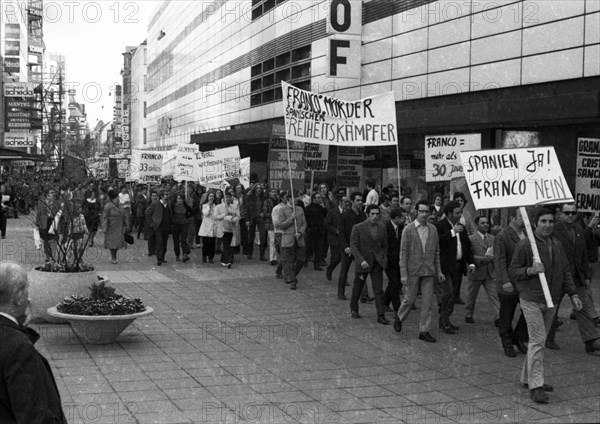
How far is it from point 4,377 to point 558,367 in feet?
23.6

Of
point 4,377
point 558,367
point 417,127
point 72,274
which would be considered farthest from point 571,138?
point 4,377

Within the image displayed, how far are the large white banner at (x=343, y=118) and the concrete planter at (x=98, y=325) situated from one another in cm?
719

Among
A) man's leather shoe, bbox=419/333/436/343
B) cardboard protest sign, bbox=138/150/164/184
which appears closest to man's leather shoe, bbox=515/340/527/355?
man's leather shoe, bbox=419/333/436/343

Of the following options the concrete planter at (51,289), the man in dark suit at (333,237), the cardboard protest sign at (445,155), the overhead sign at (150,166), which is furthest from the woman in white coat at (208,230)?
the overhead sign at (150,166)

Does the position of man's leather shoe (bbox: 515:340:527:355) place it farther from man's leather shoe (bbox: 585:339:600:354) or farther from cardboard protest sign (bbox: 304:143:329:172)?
cardboard protest sign (bbox: 304:143:329:172)

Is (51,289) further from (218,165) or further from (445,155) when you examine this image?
(218,165)

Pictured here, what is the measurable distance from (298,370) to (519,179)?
3.17 meters

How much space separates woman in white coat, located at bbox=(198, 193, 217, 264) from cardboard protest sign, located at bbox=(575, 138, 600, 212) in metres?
8.61

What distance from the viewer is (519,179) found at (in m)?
8.74

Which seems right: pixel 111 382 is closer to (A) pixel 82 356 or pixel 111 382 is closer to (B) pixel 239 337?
(A) pixel 82 356

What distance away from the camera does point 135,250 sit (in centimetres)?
2308

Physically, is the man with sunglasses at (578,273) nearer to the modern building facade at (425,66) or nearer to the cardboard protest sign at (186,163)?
the modern building facade at (425,66)

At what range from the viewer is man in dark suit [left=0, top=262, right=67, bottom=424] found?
3311mm

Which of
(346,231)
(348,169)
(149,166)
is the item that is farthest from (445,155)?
(149,166)
